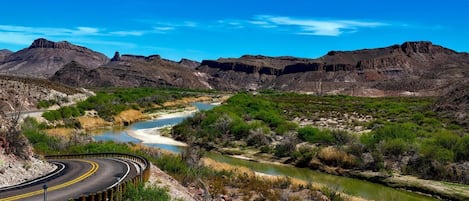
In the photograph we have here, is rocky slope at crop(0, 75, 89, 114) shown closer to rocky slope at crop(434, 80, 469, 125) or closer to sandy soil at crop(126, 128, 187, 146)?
sandy soil at crop(126, 128, 187, 146)

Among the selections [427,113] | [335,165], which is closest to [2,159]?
[335,165]

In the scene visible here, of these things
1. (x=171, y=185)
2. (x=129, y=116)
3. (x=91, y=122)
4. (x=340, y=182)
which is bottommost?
(x=340, y=182)

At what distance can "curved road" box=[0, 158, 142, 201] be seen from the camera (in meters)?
16.2

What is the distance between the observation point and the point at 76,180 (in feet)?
63.8

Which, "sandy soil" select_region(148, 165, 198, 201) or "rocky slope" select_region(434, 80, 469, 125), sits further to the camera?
"rocky slope" select_region(434, 80, 469, 125)

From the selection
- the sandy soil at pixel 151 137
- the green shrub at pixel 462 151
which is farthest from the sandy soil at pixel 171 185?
the sandy soil at pixel 151 137

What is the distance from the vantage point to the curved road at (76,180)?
53.2ft

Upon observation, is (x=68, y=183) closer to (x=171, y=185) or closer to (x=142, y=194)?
(x=142, y=194)

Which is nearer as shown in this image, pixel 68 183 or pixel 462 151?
pixel 68 183

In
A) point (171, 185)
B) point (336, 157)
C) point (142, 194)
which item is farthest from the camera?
point (336, 157)

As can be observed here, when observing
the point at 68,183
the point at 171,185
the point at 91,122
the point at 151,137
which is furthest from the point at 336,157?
the point at 91,122

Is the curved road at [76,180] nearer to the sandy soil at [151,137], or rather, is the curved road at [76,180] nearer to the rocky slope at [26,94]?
the sandy soil at [151,137]

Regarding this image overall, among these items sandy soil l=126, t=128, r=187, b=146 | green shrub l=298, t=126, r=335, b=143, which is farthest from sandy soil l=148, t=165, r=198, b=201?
sandy soil l=126, t=128, r=187, b=146

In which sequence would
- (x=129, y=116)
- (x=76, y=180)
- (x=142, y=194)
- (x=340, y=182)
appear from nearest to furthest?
(x=142, y=194), (x=76, y=180), (x=340, y=182), (x=129, y=116)
